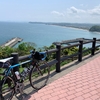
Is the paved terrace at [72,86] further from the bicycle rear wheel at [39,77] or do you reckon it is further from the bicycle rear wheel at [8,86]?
the bicycle rear wheel at [8,86]

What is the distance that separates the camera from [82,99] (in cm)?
337

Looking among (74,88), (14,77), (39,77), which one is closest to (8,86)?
(14,77)

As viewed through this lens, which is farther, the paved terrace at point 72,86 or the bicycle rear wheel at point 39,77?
the bicycle rear wheel at point 39,77

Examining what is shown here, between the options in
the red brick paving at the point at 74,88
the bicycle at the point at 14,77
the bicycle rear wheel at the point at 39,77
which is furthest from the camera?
the bicycle rear wheel at the point at 39,77

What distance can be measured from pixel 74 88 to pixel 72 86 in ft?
0.42

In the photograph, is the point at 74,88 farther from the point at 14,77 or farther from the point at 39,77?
the point at 14,77

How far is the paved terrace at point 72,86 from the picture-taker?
11.4ft

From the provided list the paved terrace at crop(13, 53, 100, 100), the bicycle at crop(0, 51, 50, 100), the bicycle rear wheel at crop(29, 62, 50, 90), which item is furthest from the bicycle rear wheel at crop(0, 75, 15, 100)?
the bicycle rear wheel at crop(29, 62, 50, 90)

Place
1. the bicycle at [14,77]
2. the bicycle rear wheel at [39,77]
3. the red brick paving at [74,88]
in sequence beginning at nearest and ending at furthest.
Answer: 1. the bicycle at [14,77]
2. the red brick paving at [74,88]
3. the bicycle rear wheel at [39,77]

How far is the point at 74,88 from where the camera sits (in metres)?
3.92

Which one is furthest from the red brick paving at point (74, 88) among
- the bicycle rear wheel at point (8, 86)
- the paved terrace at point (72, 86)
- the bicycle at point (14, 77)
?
the bicycle rear wheel at point (8, 86)

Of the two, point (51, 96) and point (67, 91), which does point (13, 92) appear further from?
point (67, 91)

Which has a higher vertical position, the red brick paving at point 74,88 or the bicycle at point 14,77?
the bicycle at point 14,77

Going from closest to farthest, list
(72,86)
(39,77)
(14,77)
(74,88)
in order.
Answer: (14,77) < (74,88) < (72,86) < (39,77)
